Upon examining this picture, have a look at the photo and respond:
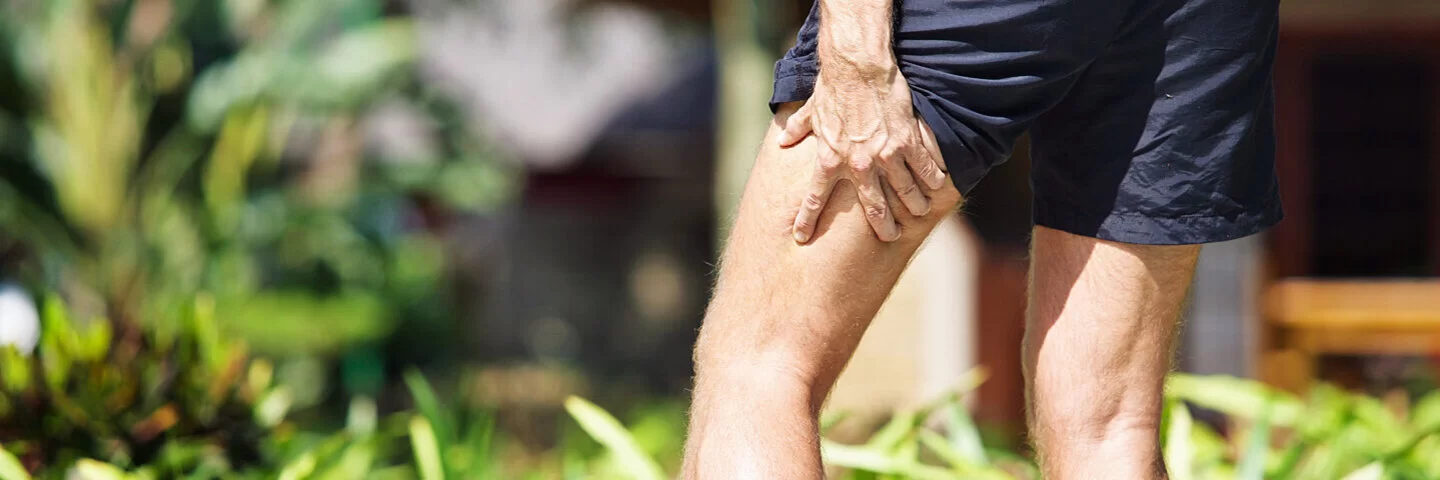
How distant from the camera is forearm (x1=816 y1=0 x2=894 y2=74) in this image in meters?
1.36

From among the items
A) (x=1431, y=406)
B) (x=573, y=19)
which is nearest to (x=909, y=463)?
(x=1431, y=406)

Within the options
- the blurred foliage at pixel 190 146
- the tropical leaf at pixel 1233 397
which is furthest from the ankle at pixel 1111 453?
the blurred foliage at pixel 190 146

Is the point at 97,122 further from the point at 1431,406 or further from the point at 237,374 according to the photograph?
the point at 1431,406

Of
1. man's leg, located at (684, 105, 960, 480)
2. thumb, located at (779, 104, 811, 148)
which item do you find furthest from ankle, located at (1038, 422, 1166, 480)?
thumb, located at (779, 104, 811, 148)

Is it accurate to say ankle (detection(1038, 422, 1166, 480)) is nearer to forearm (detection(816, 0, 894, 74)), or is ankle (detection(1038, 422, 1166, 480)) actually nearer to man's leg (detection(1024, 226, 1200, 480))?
man's leg (detection(1024, 226, 1200, 480))

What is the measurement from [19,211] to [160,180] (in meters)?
0.67

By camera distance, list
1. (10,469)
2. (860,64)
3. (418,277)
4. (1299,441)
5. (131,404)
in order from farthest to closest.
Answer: (418,277) < (1299,441) < (131,404) < (10,469) < (860,64)

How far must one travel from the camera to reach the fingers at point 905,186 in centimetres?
139

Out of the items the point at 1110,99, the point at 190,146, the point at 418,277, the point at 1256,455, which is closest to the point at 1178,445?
the point at 1256,455

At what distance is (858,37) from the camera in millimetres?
1367

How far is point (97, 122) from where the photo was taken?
6359 mm

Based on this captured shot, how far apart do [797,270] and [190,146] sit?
5.78 metres

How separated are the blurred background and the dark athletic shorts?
78 centimetres

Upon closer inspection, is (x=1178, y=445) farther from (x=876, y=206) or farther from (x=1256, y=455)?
(x=876, y=206)
